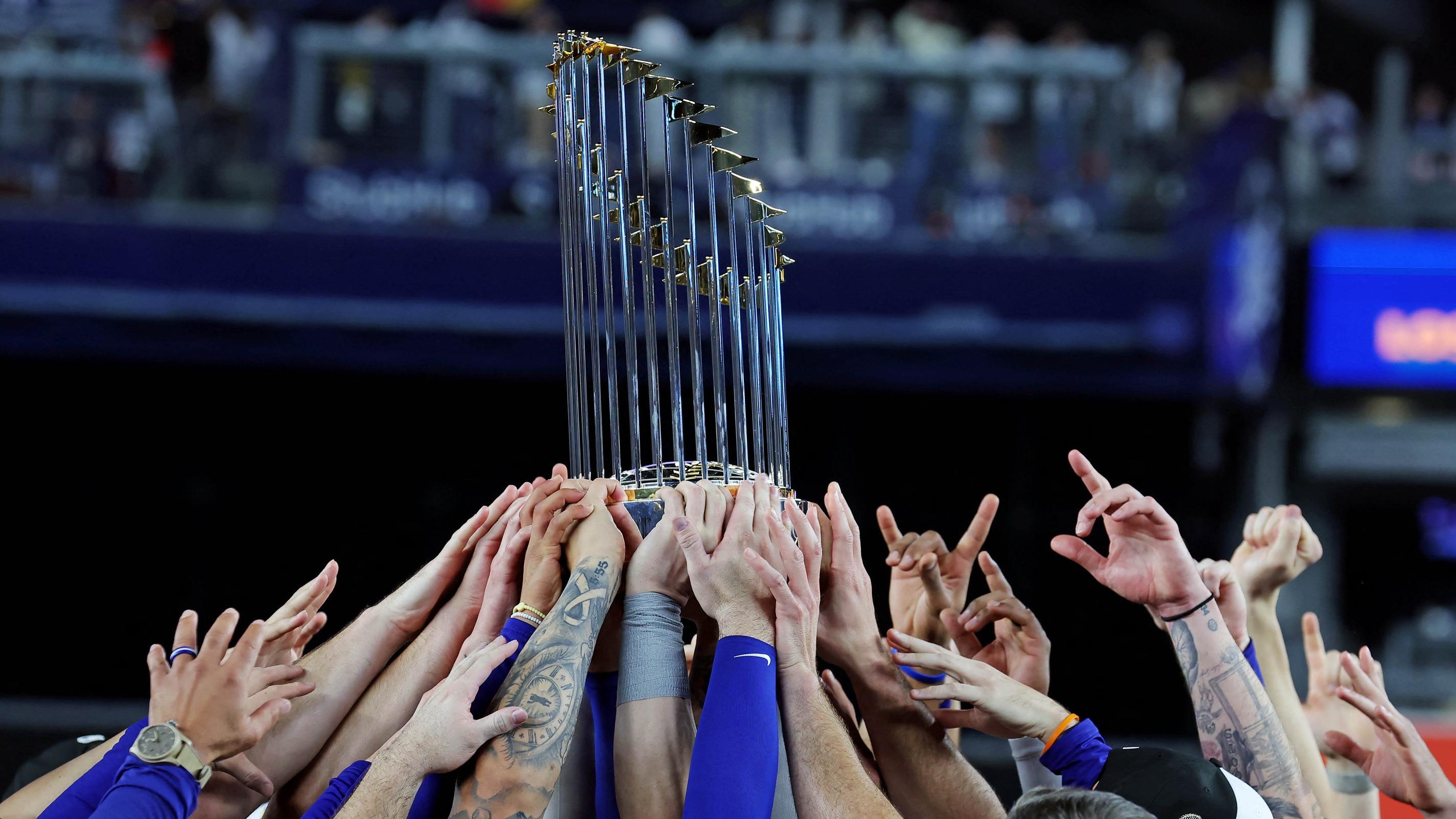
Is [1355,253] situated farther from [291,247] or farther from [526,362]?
[291,247]

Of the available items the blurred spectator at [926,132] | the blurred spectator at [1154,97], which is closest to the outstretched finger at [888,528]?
the blurred spectator at [926,132]

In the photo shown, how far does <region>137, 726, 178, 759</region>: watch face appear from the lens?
147cm

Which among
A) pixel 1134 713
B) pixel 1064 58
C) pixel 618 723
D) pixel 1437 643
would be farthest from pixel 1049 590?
pixel 618 723

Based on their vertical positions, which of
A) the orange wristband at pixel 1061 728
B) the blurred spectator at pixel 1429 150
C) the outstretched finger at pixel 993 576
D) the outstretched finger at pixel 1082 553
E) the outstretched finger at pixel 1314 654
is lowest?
the outstretched finger at pixel 1314 654

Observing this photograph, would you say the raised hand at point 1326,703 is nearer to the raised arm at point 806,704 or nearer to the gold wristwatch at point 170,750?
the raised arm at point 806,704

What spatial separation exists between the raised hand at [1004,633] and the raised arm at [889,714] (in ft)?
0.68

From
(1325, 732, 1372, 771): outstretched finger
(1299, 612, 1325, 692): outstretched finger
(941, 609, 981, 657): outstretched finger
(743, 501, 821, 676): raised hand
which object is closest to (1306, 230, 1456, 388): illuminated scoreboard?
(1299, 612, 1325, 692): outstretched finger

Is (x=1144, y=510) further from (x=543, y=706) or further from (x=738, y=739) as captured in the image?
(x=543, y=706)

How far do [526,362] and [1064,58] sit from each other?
9.90ft

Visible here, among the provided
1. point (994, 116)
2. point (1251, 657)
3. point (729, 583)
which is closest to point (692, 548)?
point (729, 583)

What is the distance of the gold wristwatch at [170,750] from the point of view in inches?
57.9

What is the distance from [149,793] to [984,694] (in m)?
1.00

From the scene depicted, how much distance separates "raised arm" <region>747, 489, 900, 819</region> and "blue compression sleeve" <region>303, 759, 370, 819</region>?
527 millimetres

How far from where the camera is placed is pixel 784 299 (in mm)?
6156
